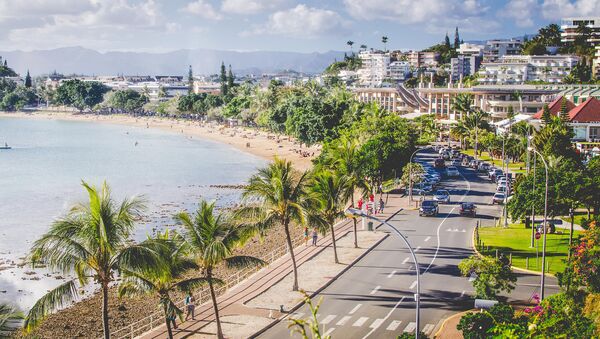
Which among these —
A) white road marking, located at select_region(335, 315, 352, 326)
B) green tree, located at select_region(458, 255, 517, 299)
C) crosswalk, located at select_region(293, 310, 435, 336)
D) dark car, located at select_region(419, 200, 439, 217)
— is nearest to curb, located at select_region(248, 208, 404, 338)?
crosswalk, located at select_region(293, 310, 435, 336)

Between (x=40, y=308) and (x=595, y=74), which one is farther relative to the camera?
(x=595, y=74)

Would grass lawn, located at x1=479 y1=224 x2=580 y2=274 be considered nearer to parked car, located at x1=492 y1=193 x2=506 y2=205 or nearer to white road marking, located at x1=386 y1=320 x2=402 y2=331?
parked car, located at x1=492 y1=193 x2=506 y2=205

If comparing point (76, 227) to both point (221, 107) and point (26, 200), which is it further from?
point (221, 107)

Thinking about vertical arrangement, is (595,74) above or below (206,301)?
above

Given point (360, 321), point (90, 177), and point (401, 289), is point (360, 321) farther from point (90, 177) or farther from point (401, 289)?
point (90, 177)

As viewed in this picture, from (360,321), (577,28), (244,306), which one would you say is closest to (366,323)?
(360,321)

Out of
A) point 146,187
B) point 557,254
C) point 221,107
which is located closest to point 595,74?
point 221,107

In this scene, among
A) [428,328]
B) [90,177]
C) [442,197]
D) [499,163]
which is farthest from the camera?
[90,177]
